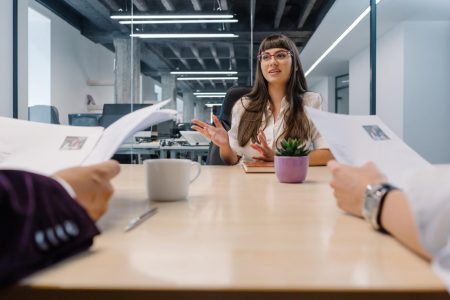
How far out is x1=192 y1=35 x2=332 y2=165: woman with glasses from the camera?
6.81 feet

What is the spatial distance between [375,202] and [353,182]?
0.09m

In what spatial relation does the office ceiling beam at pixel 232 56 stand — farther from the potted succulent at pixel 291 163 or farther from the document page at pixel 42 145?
the document page at pixel 42 145

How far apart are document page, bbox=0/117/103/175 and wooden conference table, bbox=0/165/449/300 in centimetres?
19

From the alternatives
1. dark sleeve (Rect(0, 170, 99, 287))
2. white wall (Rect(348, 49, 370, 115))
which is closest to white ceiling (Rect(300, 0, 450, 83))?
white wall (Rect(348, 49, 370, 115))

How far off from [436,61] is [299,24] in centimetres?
272

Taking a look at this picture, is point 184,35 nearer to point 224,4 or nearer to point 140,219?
point 224,4

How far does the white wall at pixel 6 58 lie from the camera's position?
3.59 metres

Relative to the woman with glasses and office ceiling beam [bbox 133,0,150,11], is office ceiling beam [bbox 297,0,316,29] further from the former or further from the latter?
the woman with glasses

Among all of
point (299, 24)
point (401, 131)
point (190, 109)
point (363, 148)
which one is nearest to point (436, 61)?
point (401, 131)

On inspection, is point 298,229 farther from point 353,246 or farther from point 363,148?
point 363,148

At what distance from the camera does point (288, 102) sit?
86.2 inches

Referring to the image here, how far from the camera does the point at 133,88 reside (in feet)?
26.3

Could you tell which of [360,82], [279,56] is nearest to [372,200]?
[279,56]

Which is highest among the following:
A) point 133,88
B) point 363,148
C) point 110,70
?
point 110,70
